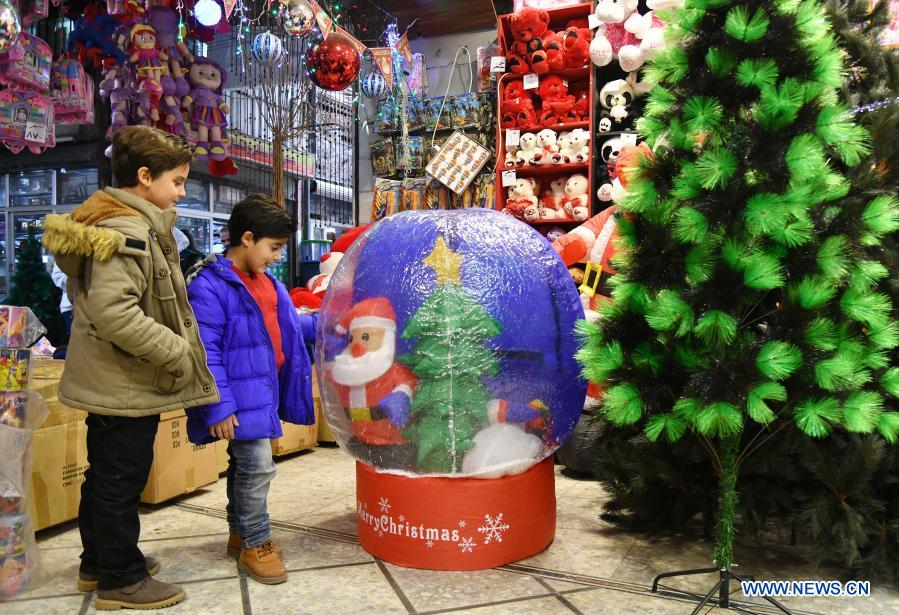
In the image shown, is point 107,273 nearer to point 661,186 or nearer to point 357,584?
point 357,584

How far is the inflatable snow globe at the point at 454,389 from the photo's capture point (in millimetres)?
2359

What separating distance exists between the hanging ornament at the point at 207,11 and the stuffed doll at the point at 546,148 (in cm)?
235

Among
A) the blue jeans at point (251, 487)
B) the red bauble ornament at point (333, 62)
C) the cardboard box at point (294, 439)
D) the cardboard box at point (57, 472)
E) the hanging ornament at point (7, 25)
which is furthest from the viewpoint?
the red bauble ornament at point (333, 62)

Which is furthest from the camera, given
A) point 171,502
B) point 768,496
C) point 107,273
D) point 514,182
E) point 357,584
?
point 514,182

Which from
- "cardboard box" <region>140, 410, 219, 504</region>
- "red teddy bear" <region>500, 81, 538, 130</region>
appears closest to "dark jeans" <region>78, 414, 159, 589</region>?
"cardboard box" <region>140, 410, 219, 504</region>

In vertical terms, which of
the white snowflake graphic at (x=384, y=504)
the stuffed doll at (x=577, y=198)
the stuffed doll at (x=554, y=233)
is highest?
the stuffed doll at (x=577, y=198)

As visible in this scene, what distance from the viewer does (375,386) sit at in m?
2.45

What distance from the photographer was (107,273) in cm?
202

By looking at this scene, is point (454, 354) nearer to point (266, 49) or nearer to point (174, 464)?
point (174, 464)

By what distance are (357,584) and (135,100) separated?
329 centimetres

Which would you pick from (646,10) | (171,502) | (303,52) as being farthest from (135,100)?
(646,10)

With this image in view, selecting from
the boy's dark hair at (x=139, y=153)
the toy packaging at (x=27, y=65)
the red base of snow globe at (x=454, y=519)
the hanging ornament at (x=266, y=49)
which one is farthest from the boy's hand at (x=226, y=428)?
the hanging ornament at (x=266, y=49)

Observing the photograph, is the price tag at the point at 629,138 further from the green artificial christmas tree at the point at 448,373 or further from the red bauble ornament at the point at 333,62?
the green artificial christmas tree at the point at 448,373

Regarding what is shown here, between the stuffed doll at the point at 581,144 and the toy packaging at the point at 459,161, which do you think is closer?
the stuffed doll at the point at 581,144
